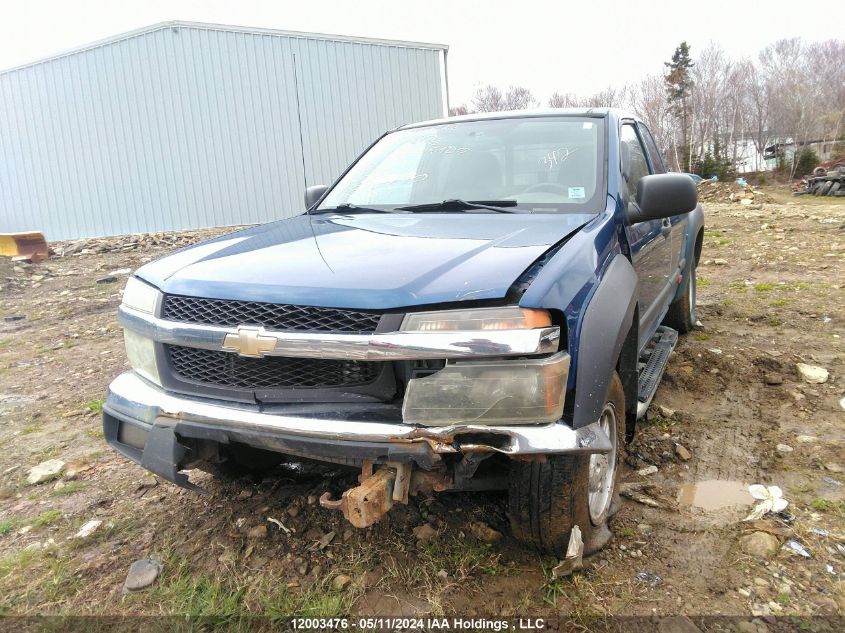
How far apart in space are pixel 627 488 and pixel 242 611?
1707 millimetres

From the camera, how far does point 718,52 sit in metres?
43.2

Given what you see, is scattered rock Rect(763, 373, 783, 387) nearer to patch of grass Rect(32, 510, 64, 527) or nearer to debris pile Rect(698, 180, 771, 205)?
patch of grass Rect(32, 510, 64, 527)

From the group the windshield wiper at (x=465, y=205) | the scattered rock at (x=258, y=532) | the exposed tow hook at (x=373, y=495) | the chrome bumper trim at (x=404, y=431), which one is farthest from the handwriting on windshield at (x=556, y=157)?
the scattered rock at (x=258, y=532)

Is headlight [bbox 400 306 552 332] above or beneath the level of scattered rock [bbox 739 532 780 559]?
above

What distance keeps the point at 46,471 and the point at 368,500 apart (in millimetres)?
2248

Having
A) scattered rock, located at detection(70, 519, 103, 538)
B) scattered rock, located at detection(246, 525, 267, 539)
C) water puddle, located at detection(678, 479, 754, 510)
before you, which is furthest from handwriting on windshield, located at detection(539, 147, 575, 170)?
scattered rock, located at detection(70, 519, 103, 538)

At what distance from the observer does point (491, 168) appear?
3021 mm

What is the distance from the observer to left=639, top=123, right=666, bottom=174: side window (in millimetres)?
3959

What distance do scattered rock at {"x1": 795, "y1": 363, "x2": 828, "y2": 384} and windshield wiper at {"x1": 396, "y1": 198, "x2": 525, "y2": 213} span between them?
248cm

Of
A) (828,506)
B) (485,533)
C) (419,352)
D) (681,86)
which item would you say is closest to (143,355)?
(419,352)

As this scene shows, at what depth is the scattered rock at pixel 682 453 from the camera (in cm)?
304

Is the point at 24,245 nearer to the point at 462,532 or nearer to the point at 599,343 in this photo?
the point at 462,532

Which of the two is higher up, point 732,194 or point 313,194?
point 313,194

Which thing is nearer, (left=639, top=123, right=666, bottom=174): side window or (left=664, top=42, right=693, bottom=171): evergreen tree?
(left=639, top=123, right=666, bottom=174): side window
